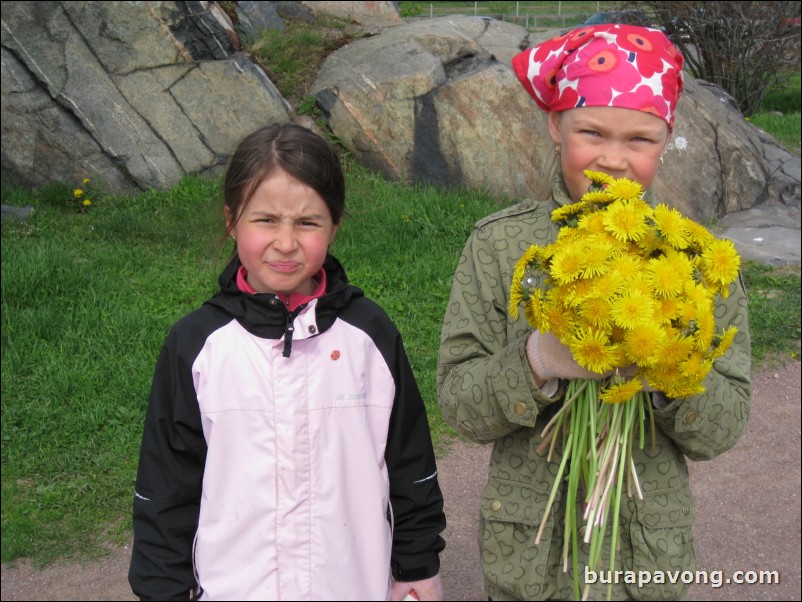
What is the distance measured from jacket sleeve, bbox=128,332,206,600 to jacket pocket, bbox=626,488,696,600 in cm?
93

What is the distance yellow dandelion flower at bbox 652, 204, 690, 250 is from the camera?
1.73 m

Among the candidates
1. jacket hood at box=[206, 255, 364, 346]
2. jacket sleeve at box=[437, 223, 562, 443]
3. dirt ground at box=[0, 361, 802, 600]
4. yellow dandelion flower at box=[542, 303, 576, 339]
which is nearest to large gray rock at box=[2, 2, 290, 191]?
dirt ground at box=[0, 361, 802, 600]

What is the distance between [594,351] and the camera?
1.67 meters

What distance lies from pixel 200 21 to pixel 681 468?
650 centimetres

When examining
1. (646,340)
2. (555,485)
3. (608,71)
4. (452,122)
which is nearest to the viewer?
(646,340)

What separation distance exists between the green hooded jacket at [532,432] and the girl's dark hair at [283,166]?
37cm

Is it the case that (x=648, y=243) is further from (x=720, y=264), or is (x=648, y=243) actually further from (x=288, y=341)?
(x=288, y=341)

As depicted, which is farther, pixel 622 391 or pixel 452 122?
pixel 452 122

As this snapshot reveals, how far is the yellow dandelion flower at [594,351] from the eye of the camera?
1663 millimetres

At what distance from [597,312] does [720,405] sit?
43 centimetres

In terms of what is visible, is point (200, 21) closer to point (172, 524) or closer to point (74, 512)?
point (74, 512)

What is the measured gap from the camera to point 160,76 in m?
7.39

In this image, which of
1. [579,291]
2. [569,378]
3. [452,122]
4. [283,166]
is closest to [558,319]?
[579,291]

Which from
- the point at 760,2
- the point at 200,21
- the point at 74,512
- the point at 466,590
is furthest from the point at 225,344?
the point at 760,2
